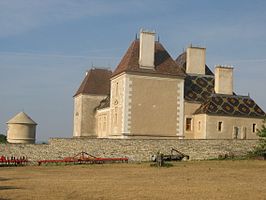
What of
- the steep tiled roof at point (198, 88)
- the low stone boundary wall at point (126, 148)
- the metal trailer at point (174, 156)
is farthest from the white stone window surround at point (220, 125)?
the metal trailer at point (174, 156)

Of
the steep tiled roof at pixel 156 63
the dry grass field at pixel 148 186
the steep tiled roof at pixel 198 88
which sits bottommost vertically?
the dry grass field at pixel 148 186

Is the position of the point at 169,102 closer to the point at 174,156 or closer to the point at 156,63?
the point at 156,63

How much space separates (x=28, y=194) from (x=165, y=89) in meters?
21.1

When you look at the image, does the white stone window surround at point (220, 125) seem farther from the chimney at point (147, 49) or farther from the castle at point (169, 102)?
the chimney at point (147, 49)

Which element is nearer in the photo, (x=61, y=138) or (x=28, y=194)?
(x=28, y=194)

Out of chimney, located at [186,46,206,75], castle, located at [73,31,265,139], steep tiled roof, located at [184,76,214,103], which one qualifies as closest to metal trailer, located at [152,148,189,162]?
castle, located at [73,31,265,139]

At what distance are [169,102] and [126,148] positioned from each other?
6292 millimetres

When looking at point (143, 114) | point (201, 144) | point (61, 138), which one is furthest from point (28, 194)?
point (143, 114)

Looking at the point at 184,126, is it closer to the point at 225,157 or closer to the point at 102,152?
the point at 225,157

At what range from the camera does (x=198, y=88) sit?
117ft

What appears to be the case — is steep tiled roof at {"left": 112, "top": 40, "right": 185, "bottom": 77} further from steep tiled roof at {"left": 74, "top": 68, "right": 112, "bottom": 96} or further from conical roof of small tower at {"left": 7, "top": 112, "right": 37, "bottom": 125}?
conical roof of small tower at {"left": 7, "top": 112, "right": 37, "bottom": 125}

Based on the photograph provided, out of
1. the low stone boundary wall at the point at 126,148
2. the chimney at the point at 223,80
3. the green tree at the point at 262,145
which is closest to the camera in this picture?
the low stone boundary wall at the point at 126,148

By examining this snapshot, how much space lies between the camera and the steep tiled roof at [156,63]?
33.0 m

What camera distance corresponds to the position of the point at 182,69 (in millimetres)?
37156
